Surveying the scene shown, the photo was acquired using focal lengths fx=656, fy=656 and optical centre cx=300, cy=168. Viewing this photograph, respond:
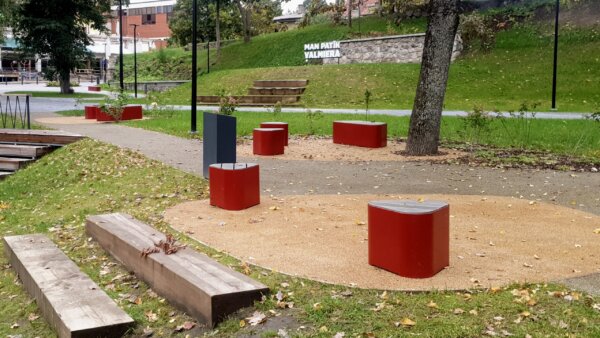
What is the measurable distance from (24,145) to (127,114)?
657 centimetres

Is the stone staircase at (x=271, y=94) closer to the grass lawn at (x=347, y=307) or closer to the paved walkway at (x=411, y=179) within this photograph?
the paved walkway at (x=411, y=179)

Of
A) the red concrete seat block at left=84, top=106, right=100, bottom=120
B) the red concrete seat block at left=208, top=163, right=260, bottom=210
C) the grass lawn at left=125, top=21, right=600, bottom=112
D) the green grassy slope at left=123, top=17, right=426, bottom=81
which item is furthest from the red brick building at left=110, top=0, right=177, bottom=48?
the red concrete seat block at left=208, top=163, right=260, bottom=210

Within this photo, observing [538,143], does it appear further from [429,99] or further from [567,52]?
[567,52]

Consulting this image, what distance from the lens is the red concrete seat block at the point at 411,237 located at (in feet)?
16.0

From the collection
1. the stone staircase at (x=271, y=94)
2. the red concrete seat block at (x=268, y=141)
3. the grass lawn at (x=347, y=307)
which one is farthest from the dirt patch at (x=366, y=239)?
the stone staircase at (x=271, y=94)

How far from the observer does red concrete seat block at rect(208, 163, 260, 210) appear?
7551 mm

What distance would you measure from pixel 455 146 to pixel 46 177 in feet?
26.5

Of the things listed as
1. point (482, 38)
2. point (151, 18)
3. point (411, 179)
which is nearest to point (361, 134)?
point (411, 179)

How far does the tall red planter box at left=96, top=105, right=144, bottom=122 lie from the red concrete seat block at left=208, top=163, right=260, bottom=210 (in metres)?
13.2

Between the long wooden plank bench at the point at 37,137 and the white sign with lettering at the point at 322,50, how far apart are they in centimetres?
A: 2453

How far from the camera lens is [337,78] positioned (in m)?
31.5

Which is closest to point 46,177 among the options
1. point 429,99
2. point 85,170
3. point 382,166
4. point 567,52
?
point 85,170

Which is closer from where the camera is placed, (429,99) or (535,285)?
(535,285)

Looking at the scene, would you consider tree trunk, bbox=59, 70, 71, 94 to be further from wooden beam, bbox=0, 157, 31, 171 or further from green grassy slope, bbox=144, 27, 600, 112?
wooden beam, bbox=0, 157, 31, 171
